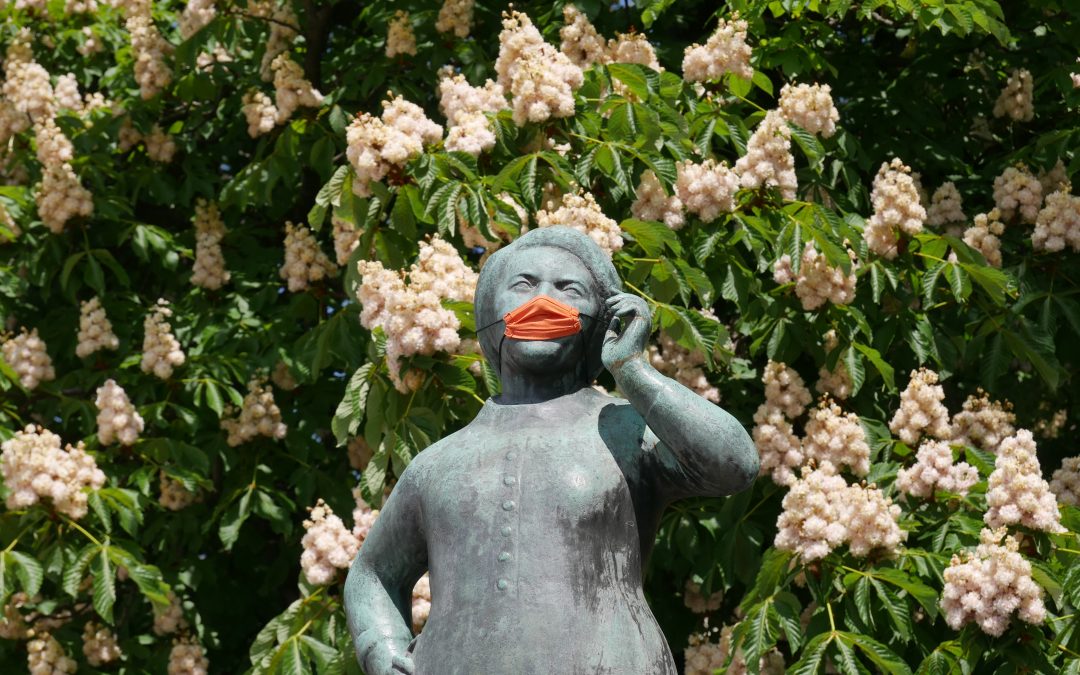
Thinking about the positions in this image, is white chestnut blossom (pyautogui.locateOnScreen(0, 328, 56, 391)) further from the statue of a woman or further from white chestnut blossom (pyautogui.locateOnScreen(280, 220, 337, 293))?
the statue of a woman

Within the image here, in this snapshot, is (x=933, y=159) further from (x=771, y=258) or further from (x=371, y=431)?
(x=371, y=431)

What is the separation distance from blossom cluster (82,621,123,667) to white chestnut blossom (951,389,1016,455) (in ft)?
13.3

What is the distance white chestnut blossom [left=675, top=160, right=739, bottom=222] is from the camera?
832cm

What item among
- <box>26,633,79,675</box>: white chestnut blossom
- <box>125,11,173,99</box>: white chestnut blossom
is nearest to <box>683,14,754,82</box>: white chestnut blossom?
<box>125,11,173,99</box>: white chestnut blossom

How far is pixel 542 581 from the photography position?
4.29m

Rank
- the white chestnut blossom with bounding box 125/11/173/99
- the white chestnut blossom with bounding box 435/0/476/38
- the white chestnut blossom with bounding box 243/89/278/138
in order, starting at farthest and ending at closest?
the white chestnut blossom with bounding box 125/11/173/99 → the white chestnut blossom with bounding box 243/89/278/138 → the white chestnut blossom with bounding box 435/0/476/38

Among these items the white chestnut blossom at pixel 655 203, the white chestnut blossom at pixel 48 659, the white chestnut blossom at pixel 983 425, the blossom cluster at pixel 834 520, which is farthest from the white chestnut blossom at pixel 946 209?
the white chestnut blossom at pixel 48 659

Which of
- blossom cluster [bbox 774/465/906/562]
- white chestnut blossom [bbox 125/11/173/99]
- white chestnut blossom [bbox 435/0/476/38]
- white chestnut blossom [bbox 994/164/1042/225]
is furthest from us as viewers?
white chestnut blossom [bbox 125/11/173/99]

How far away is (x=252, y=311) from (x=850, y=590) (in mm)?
3782

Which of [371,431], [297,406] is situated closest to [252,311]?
[297,406]

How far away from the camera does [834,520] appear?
7.63 metres

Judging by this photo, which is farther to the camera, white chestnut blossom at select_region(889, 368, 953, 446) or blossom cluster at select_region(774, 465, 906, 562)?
white chestnut blossom at select_region(889, 368, 953, 446)

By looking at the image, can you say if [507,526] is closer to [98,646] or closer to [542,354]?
[542,354]

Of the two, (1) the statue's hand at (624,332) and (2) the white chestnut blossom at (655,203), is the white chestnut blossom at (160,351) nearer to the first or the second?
(2) the white chestnut blossom at (655,203)
